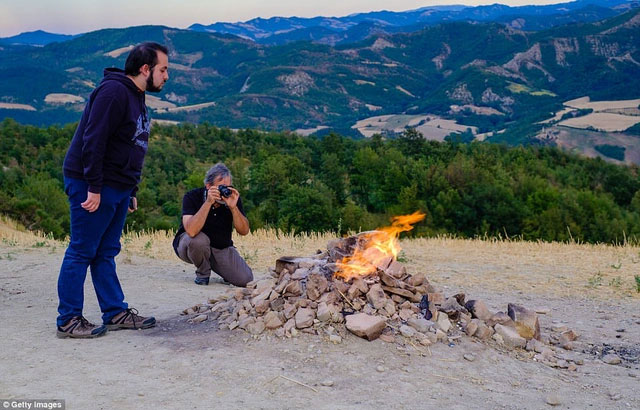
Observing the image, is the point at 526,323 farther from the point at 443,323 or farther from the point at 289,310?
the point at 289,310

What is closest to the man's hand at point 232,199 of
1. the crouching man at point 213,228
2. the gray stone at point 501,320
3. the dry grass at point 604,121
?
the crouching man at point 213,228

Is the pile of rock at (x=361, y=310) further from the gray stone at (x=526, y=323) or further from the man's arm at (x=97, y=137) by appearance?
the man's arm at (x=97, y=137)

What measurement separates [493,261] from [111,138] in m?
8.19

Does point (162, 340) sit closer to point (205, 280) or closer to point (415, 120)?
point (205, 280)

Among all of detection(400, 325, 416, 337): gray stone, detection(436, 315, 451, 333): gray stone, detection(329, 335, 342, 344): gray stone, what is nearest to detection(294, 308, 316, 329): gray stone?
detection(329, 335, 342, 344): gray stone

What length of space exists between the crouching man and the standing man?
1576 mm

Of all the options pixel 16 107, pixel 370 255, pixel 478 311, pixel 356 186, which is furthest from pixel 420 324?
pixel 16 107

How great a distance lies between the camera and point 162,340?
5125 millimetres

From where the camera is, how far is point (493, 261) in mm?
11195

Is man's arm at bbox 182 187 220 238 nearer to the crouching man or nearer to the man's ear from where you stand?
the crouching man

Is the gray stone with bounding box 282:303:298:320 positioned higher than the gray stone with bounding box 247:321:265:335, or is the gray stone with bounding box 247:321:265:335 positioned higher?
the gray stone with bounding box 282:303:298:320

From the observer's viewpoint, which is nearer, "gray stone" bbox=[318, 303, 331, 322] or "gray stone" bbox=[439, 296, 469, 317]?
"gray stone" bbox=[318, 303, 331, 322]

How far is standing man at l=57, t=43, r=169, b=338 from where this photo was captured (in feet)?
15.2

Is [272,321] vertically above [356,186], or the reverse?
[272,321]
